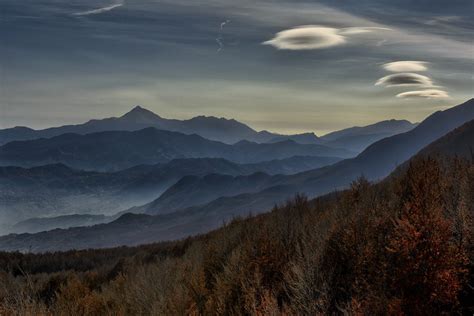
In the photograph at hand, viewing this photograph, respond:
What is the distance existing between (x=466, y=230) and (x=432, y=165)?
4.01 m

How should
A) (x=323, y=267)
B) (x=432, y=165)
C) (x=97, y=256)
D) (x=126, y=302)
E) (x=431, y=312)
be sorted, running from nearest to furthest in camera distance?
1. (x=431, y=312)
2. (x=323, y=267)
3. (x=126, y=302)
4. (x=432, y=165)
5. (x=97, y=256)

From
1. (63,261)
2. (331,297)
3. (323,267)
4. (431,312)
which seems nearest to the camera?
(431,312)

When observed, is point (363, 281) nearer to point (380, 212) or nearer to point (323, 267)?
point (323, 267)

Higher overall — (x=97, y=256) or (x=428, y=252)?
(x=428, y=252)

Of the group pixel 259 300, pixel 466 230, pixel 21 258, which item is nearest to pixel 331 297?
pixel 259 300

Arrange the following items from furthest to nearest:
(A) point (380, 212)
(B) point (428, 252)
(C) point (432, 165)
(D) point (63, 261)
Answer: (D) point (63, 261), (C) point (432, 165), (A) point (380, 212), (B) point (428, 252)

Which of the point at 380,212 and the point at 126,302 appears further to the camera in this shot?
the point at 126,302

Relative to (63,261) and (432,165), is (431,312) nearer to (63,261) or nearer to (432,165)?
(432,165)

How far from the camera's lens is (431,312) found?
6414mm

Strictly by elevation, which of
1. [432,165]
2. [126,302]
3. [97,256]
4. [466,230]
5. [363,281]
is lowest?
[97,256]

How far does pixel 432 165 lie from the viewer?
11.7m

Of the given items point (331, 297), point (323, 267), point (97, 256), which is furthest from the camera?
point (97, 256)

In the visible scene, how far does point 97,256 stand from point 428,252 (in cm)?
2763

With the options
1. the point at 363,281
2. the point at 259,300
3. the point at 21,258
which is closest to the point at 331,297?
the point at 363,281
